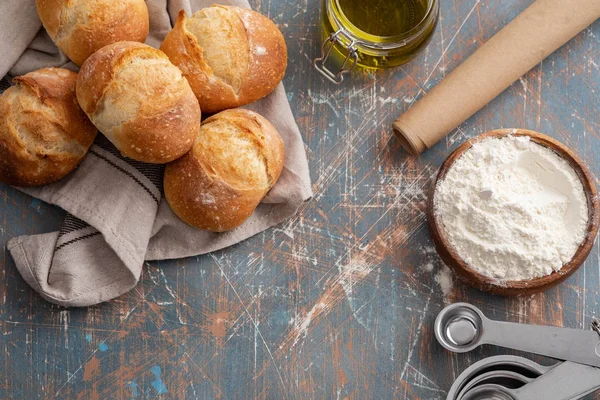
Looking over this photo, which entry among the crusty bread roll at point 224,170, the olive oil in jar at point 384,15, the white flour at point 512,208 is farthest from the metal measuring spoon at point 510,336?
the olive oil in jar at point 384,15

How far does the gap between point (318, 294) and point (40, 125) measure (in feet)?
2.25

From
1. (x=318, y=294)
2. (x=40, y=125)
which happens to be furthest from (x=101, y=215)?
(x=318, y=294)

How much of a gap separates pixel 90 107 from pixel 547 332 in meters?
1.04

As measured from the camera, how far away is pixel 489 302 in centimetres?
146

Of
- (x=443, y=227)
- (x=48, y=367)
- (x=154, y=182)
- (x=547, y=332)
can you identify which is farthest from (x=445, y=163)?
(x=48, y=367)

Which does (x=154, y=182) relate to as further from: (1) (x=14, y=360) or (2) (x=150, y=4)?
(1) (x=14, y=360)

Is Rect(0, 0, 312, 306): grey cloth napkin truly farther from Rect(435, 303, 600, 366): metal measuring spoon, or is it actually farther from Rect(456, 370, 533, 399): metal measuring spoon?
Rect(456, 370, 533, 399): metal measuring spoon

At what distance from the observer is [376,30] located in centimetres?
141

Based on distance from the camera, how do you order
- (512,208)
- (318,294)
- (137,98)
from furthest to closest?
(318,294) < (512,208) < (137,98)

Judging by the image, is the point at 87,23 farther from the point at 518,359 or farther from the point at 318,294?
the point at 518,359

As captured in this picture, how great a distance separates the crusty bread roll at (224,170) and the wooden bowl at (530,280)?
0.37 m

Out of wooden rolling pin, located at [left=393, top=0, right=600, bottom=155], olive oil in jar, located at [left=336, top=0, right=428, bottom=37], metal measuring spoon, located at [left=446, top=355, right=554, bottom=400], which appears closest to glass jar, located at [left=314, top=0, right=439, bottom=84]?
olive oil in jar, located at [left=336, top=0, right=428, bottom=37]

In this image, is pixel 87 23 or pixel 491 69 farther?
pixel 491 69

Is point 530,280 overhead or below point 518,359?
overhead
